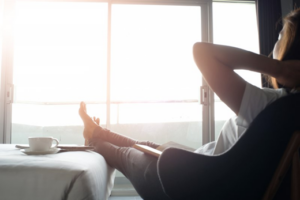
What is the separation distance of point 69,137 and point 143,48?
1459mm

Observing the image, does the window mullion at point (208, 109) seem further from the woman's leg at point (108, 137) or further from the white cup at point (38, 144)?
the white cup at point (38, 144)

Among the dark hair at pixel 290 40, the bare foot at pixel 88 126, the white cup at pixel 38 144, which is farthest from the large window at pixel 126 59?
the dark hair at pixel 290 40

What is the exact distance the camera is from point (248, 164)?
30.9 inches

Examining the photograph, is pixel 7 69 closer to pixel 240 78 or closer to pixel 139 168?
pixel 139 168

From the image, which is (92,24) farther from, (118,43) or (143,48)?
(143,48)

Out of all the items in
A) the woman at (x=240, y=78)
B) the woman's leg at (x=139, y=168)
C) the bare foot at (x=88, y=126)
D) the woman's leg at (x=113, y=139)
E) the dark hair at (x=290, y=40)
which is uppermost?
the dark hair at (x=290, y=40)

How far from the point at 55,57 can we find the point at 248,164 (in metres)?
2.98

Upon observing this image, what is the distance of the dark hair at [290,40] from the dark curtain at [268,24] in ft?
6.86

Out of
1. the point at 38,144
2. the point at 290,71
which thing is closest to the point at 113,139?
the point at 38,144

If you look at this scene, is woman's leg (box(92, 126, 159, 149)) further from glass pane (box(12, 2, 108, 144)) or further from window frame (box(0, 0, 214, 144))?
glass pane (box(12, 2, 108, 144))

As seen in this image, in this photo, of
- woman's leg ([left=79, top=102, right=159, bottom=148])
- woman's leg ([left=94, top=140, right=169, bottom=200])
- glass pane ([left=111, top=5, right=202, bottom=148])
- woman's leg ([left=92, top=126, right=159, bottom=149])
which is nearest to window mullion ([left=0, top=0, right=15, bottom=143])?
glass pane ([left=111, top=5, right=202, bottom=148])

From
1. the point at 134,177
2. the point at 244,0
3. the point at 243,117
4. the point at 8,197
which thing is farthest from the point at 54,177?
the point at 244,0

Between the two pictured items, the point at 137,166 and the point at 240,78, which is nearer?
the point at 240,78

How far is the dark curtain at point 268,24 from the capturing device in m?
3.02
